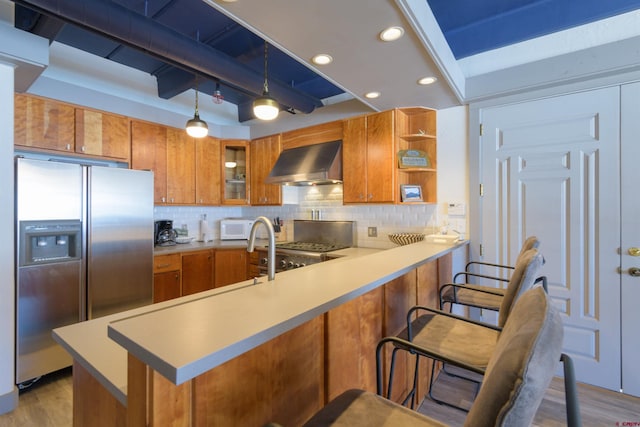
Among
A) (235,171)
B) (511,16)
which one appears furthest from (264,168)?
(511,16)

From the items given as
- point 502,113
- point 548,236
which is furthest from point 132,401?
point 502,113

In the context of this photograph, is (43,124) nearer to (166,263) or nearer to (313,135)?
(166,263)

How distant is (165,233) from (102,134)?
133cm

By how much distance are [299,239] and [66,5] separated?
3120 mm

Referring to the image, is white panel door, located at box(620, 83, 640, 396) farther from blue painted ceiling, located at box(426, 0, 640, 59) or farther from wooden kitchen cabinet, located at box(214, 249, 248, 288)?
wooden kitchen cabinet, located at box(214, 249, 248, 288)

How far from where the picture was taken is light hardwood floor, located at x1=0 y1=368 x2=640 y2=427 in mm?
1945

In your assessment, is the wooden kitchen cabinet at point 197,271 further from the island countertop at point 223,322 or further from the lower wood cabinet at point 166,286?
the island countertop at point 223,322

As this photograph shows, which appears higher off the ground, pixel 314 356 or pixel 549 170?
pixel 549 170

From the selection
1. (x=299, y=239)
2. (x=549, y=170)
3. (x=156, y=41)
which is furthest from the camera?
(x=299, y=239)

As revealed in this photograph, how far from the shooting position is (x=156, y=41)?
83.0 inches

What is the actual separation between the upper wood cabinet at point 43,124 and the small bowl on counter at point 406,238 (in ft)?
11.1

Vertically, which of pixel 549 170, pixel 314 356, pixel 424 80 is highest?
pixel 424 80

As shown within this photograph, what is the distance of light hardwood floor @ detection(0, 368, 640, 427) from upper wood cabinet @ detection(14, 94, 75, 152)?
2077 mm

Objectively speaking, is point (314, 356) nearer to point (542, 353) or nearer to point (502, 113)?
point (542, 353)
